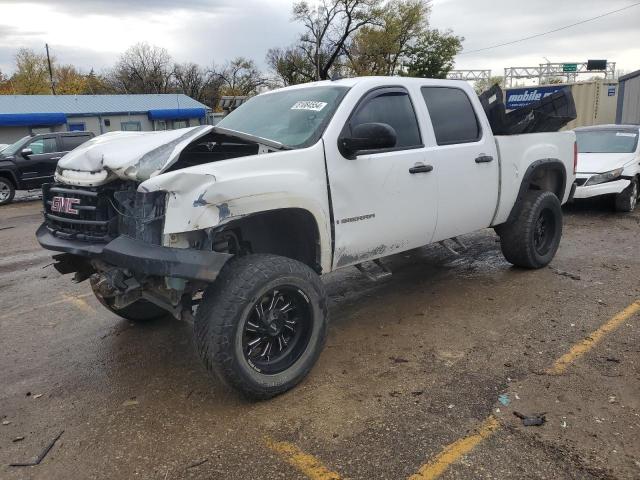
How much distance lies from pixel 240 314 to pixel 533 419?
5.90 feet

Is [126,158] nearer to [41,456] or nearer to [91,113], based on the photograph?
[41,456]

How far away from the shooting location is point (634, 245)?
22.7 ft

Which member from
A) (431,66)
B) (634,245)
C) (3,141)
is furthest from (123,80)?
(634,245)

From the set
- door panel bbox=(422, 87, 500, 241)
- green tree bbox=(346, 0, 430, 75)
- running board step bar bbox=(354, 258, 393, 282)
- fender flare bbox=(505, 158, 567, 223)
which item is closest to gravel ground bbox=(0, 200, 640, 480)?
running board step bar bbox=(354, 258, 393, 282)

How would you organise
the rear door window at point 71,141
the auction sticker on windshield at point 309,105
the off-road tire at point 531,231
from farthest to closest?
the rear door window at point 71,141
the off-road tire at point 531,231
the auction sticker on windshield at point 309,105

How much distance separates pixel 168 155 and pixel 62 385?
6.27 feet

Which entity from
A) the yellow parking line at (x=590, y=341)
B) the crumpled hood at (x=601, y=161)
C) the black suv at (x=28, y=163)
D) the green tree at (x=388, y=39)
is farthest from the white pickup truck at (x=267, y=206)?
the green tree at (x=388, y=39)

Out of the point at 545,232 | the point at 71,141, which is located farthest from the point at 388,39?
the point at 545,232

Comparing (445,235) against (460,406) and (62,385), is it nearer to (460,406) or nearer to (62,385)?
(460,406)

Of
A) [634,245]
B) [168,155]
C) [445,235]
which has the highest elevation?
[168,155]

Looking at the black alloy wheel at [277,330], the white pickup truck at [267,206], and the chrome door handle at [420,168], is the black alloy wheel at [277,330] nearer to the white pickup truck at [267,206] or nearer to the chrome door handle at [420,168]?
the white pickup truck at [267,206]

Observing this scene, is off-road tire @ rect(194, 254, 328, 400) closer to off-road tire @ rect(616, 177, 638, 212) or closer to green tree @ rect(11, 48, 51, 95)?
off-road tire @ rect(616, 177, 638, 212)

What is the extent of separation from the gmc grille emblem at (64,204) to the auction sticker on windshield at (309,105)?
175 cm

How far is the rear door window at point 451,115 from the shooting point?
4527 mm
